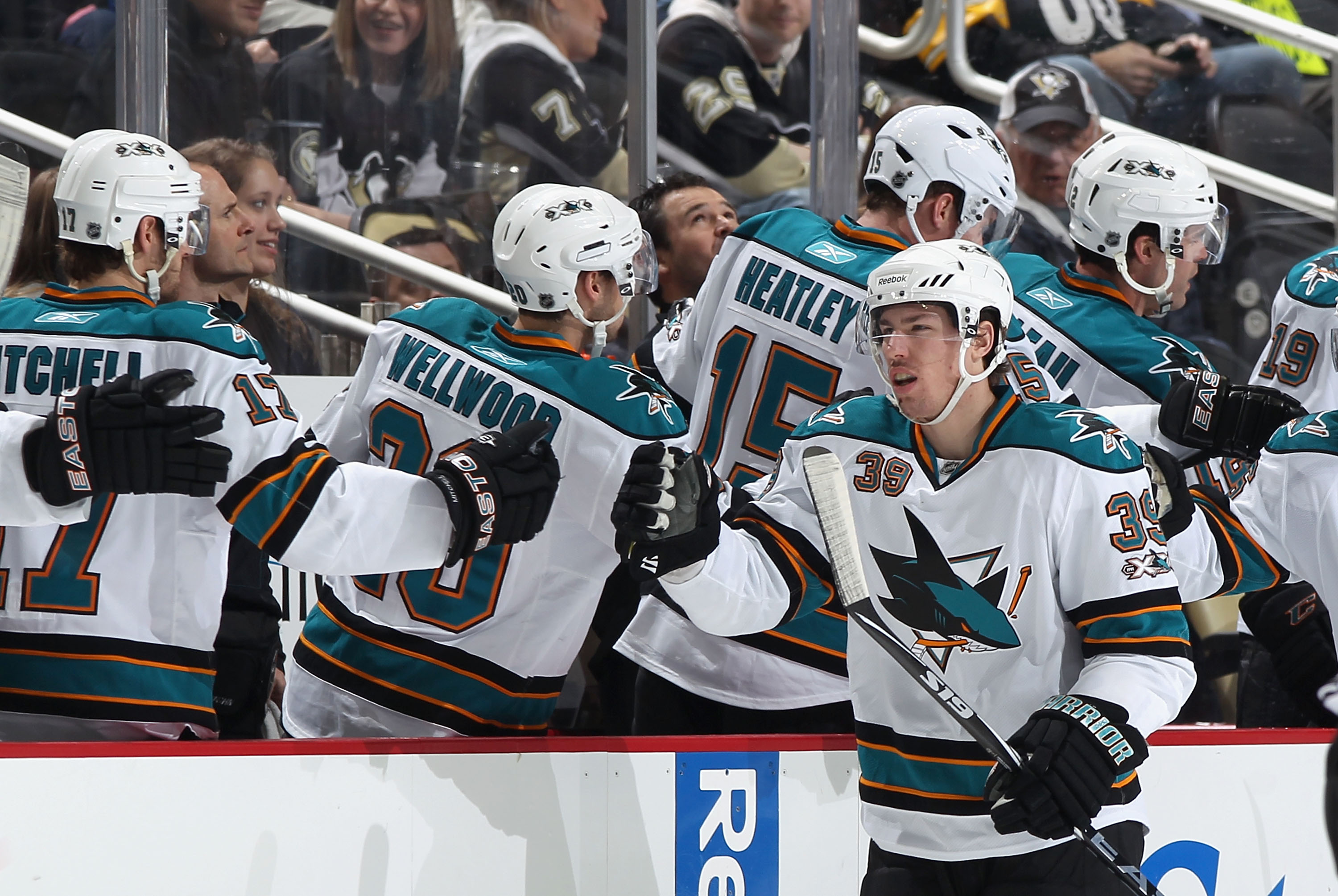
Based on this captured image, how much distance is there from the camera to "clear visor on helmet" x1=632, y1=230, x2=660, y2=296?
2.80 meters

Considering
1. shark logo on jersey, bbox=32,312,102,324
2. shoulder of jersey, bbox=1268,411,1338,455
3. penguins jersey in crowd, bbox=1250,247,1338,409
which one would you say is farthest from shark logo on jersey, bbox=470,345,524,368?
penguins jersey in crowd, bbox=1250,247,1338,409

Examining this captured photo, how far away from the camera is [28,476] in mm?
2180

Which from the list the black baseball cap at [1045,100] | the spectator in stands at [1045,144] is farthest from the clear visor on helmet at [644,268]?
the black baseball cap at [1045,100]

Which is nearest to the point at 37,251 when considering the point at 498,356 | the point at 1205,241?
the point at 498,356

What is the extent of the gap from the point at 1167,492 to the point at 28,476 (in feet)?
5.27

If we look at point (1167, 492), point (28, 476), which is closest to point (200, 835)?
point (28, 476)

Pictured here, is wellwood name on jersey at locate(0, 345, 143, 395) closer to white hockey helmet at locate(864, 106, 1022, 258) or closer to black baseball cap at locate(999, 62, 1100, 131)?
white hockey helmet at locate(864, 106, 1022, 258)

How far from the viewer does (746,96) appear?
15.9 ft

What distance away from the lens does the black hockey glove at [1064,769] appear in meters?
1.86

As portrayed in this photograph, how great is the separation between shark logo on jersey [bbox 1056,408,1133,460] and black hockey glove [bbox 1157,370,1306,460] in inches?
27.0

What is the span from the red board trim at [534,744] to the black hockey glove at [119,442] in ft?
1.17

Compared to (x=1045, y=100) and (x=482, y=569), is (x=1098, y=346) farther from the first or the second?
A: (x=1045, y=100)

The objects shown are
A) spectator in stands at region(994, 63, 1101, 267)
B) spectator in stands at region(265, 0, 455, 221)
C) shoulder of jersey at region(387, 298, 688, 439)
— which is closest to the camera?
shoulder of jersey at region(387, 298, 688, 439)

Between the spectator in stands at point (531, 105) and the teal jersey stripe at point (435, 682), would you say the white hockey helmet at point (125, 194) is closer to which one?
the teal jersey stripe at point (435, 682)
